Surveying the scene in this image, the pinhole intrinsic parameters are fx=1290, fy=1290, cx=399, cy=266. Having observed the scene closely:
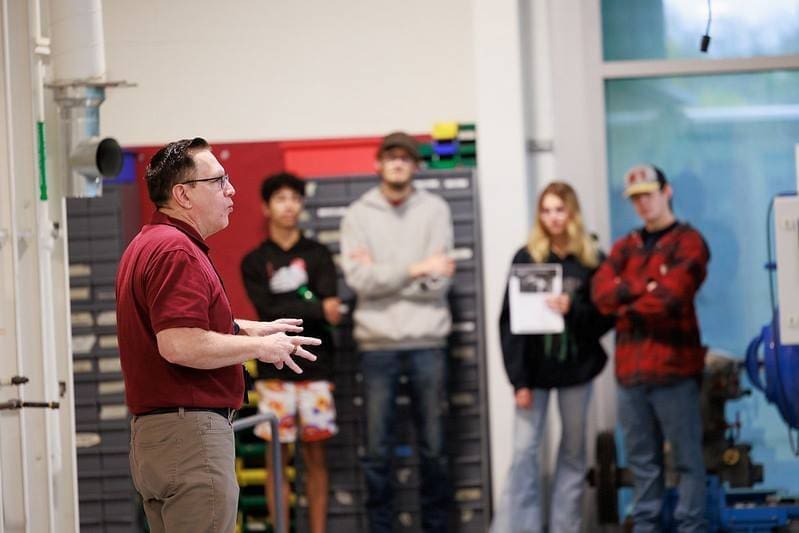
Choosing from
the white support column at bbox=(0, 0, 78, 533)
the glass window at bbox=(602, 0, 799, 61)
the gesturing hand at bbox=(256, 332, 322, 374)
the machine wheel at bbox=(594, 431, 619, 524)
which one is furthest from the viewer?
the glass window at bbox=(602, 0, 799, 61)

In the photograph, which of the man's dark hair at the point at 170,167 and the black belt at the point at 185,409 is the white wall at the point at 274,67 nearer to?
the man's dark hair at the point at 170,167

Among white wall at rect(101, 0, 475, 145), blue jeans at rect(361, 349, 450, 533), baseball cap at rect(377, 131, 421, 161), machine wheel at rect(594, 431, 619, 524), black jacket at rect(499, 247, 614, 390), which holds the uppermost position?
white wall at rect(101, 0, 475, 145)

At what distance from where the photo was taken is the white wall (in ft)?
24.1

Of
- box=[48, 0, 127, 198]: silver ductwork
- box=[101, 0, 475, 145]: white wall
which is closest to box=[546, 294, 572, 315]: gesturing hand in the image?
box=[101, 0, 475, 145]: white wall

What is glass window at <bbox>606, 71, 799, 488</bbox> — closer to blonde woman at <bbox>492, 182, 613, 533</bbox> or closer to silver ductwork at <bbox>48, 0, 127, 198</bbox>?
blonde woman at <bbox>492, 182, 613, 533</bbox>

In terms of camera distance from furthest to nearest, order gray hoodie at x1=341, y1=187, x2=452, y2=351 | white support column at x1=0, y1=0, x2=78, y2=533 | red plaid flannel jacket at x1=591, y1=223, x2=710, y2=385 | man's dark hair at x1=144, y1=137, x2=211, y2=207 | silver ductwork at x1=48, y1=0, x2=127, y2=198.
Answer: gray hoodie at x1=341, y1=187, x2=452, y2=351 → red plaid flannel jacket at x1=591, y1=223, x2=710, y2=385 → silver ductwork at x1=48, y1=0, x2=127, y2=198 → white support column at x1=0, y1=0, x2=78, y2=533 → man's dark hair at x1=144, y1=137, x2=211, y2=207

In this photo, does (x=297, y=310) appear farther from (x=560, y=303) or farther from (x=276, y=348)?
(x=276, y=348)

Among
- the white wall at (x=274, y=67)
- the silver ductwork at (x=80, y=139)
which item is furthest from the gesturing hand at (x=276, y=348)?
the white wall at (x=274, y=67)

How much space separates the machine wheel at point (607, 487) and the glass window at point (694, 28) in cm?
222

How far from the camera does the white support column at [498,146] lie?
6961mm

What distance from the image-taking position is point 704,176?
7199mm

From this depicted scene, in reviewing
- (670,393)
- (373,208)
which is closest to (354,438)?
(373,208)

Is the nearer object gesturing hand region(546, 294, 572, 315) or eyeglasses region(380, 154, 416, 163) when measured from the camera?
gesturing hand region(546, 294, 572, 315)

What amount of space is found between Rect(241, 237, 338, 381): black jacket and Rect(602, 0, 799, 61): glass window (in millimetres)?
2038
